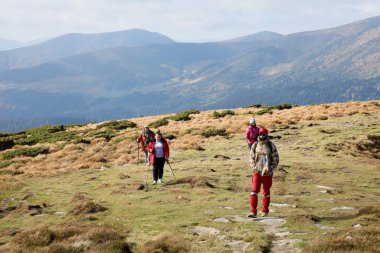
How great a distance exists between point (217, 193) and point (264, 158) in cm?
436

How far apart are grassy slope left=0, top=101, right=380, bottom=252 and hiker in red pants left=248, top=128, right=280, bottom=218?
2.60ft

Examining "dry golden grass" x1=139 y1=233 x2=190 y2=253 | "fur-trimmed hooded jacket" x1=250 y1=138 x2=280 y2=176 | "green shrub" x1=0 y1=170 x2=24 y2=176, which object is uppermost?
"fur-trimmed hooded jacket" x1=250 y1=138 x2=280 y2=176

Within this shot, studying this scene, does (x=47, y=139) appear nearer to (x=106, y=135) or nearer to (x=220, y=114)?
(x=106, y=135)

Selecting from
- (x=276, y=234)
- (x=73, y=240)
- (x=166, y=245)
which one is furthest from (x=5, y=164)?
(x=276, y=234)

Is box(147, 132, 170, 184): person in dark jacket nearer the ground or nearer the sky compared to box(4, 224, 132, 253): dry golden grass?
nearer the sky

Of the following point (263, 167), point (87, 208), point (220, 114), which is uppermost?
point (220, 114)

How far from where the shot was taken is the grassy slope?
11883 mm

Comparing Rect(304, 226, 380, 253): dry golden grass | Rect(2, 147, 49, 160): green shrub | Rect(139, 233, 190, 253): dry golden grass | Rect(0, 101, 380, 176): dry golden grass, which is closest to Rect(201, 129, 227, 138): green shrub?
Rect(0, 101, 380, 176): dry golden grass

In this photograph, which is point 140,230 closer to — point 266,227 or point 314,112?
point 266,227

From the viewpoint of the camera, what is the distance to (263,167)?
13.7m

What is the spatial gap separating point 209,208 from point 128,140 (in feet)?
73.4

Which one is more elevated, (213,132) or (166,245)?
(213,132)

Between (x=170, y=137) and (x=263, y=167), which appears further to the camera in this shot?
(x=170, y=137)

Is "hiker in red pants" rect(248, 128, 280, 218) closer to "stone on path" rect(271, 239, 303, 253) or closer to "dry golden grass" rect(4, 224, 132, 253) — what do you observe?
"stone on path" rect(271, 239, 303, 253)
